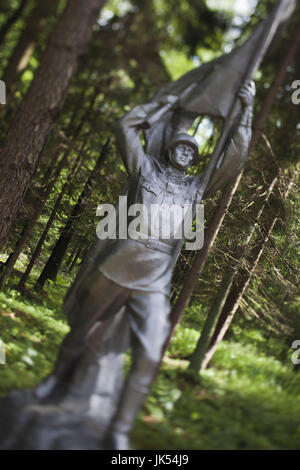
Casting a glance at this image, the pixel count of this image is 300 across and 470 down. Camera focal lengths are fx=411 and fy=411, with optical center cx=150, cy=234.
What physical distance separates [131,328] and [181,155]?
161cm

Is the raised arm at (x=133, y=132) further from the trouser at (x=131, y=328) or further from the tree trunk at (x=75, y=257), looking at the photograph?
the tree trunk at (x=75, y=257)

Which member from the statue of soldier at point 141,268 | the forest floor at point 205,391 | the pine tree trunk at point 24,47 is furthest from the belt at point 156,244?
the pine tree trunk at point 24,47

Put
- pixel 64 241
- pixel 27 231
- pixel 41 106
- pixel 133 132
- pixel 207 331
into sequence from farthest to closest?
pixel 64 241 < pixel 27 231 < pixel 41 106 < pixel 207 331 < pixel 133 132

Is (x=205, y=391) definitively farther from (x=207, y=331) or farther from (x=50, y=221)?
(x=50, y=221)

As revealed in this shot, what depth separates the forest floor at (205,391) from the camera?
2979 millimetres

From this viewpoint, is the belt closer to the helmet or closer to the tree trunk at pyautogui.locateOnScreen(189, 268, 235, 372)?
the helmet

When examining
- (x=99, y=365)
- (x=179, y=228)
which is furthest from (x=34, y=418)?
(x=179, y=228)

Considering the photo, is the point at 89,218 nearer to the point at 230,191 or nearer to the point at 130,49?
the point at 230,191

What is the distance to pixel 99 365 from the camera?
323cm

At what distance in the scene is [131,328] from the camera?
3.16 m

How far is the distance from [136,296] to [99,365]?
61 centimetres

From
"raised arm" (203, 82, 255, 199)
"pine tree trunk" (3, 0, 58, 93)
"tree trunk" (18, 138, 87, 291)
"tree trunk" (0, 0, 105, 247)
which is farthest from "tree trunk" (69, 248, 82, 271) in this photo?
"pine tree trunk" (3, 0, 58, 93)

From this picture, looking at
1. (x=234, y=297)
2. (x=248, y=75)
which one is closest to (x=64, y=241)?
(x=234, y=297)

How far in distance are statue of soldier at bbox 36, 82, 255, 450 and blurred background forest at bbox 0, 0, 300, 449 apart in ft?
0.93
